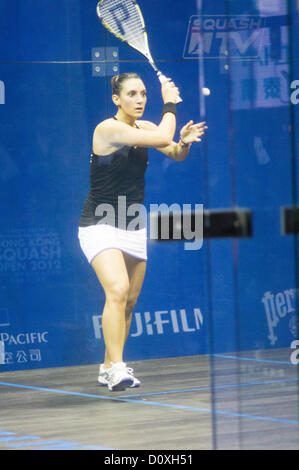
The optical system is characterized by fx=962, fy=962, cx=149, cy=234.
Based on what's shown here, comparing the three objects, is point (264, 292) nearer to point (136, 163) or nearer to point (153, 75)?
point (136, 163)

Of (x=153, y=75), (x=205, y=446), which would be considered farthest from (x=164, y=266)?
(x=205, y=446)

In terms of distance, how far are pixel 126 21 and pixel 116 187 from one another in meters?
1.02

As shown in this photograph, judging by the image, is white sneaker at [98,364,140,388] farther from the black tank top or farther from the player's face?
the player's face

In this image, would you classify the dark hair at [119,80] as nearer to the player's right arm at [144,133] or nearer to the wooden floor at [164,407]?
the player's right arm at [144,133]

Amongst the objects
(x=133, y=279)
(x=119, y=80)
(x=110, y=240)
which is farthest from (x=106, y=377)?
(x=119, y=80)

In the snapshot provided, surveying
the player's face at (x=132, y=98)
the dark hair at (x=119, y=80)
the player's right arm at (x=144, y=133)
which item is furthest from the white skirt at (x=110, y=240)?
the dark hair at (x=119, y=80)

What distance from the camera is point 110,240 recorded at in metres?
5.45

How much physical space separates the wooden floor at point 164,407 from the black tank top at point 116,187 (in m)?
0.96

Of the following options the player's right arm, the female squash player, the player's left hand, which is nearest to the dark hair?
the female squash player

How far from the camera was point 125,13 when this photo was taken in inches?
228

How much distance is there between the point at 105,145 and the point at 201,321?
1.62 meters

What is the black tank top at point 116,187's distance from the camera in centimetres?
553

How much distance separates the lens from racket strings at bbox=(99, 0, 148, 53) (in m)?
5.78

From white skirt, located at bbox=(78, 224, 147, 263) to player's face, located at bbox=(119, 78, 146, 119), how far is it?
0.71 metres
